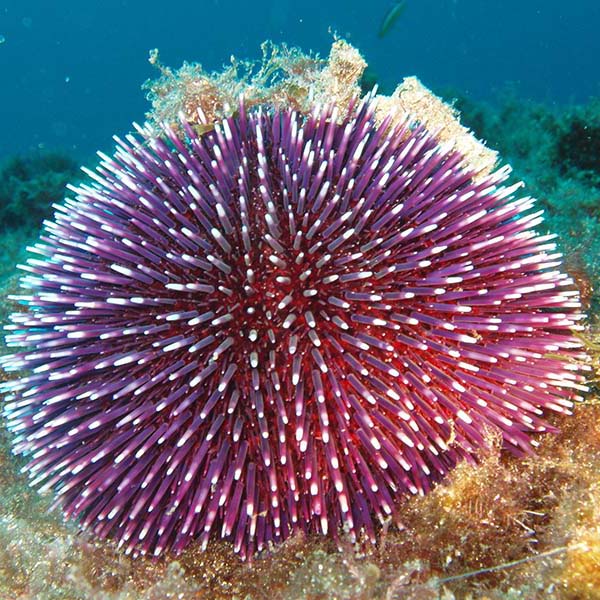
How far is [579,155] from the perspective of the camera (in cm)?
914

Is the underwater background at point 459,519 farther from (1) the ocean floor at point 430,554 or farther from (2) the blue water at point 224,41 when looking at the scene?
(2) the blue water at point 224,41

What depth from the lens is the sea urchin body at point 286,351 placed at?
3.29 metres

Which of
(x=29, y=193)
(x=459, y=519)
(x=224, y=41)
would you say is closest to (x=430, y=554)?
(x=459, y=519)

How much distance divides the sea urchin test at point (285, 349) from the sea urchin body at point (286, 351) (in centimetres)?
1

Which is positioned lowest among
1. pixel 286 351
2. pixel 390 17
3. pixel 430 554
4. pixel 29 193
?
pixel 430 554

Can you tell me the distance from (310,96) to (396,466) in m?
3.36

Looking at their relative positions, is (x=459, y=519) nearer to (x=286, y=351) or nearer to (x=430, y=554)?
(x=430, y=554)

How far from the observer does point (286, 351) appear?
A: 328cm

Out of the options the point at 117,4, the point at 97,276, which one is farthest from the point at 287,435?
the point at 117,4

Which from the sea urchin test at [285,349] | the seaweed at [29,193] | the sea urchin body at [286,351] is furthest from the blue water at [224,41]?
the sea urchin body at [286,351]

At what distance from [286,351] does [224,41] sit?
336 feet

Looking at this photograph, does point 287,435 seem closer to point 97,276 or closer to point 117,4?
point 97,276

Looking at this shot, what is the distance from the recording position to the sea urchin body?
3289mm

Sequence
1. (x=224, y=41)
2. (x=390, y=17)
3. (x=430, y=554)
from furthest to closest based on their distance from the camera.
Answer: (x=224, y=41)
(x=390, y=17)
(x=430, y=554)
